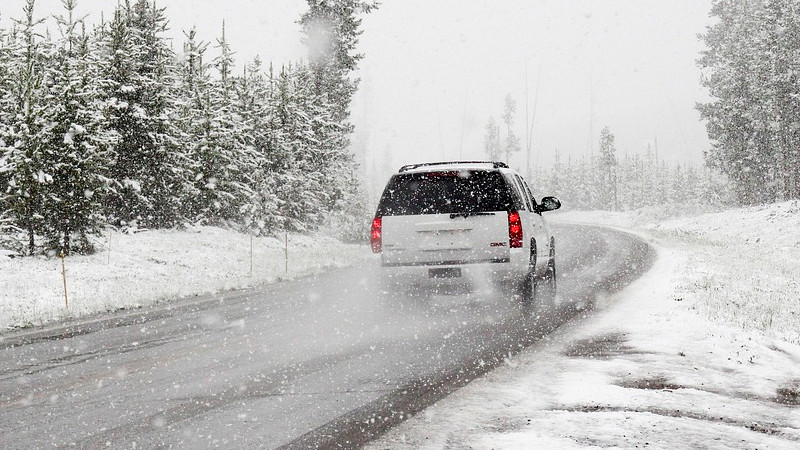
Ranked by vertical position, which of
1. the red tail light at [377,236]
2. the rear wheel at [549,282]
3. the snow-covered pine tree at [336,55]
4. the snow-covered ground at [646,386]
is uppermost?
the snow-covered pine tree at [336,55]

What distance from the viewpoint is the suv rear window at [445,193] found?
10.1 metres

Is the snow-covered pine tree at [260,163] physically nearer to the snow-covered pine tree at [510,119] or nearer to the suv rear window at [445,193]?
the suv rear window at [445,193]

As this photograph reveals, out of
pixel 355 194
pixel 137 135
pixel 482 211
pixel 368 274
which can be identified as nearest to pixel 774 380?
pixel 482 211

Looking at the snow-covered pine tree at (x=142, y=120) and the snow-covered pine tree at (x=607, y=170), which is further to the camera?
the snow-covered pine tree at (x=607, y=170)

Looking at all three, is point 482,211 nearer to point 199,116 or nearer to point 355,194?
point 199,116

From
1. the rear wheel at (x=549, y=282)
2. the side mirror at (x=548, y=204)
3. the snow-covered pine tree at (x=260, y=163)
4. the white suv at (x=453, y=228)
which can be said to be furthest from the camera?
the snow-covered pine tree at (x=260, y=163)

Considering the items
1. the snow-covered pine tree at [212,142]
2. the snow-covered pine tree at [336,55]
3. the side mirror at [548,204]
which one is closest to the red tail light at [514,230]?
the side mirror at [548,204]

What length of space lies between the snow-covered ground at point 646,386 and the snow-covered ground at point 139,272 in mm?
7809

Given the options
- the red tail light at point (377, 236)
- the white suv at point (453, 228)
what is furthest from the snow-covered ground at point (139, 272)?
the white suv at point (453, 228)

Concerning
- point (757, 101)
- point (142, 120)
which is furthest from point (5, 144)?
point (757, 101)

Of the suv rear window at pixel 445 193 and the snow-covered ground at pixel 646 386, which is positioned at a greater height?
the suv rear window at pixel 445 193

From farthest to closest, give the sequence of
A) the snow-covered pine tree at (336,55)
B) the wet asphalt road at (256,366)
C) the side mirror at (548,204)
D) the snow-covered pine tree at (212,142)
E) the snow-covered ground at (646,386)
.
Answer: the snow-covered pine tree at (336,55), the snow-covered pine tree at (212,142), the side mirror at (548,204), the wet asphalt road at (256,366), the snow-covered ground at (646,386)

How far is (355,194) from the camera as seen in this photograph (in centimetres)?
3775

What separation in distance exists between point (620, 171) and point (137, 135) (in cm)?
12034
